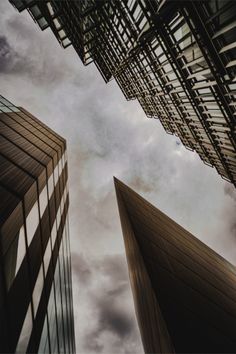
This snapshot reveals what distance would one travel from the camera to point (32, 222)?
8.02 meters

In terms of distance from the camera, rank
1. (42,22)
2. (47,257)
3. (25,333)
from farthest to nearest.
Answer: (42,22) < (47,257) < (25,333)

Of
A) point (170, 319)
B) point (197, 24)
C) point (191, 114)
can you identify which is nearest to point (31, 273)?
point (170, 319)

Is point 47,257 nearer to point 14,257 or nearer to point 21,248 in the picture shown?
point 21,248

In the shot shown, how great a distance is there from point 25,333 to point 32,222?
3379 millimetres

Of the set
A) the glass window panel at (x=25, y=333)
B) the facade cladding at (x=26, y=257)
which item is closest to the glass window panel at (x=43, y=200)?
the facade cladding at (x=26, y=257)

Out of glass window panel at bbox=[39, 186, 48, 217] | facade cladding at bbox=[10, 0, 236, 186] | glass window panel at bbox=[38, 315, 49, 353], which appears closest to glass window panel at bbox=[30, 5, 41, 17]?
facade cladding at bbox=[10, 0, 236, 186]

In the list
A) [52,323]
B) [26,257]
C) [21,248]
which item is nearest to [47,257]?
[26,257]

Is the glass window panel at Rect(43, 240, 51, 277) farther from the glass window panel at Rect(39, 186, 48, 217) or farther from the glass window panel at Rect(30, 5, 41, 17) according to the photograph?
the glass window panel at Rect(30, 5, 41, 17)

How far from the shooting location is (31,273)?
7.55 meters

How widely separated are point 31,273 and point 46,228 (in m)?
2.74

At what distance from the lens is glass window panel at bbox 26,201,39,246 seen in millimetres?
7533

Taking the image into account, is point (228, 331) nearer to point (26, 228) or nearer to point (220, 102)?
point (26, 228)

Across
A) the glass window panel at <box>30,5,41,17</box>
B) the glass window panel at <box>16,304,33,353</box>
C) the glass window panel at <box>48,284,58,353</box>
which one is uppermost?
the glass window panel at <box>30,5,41,17</box>

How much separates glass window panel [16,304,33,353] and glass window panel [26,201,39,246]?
2.29 meters
